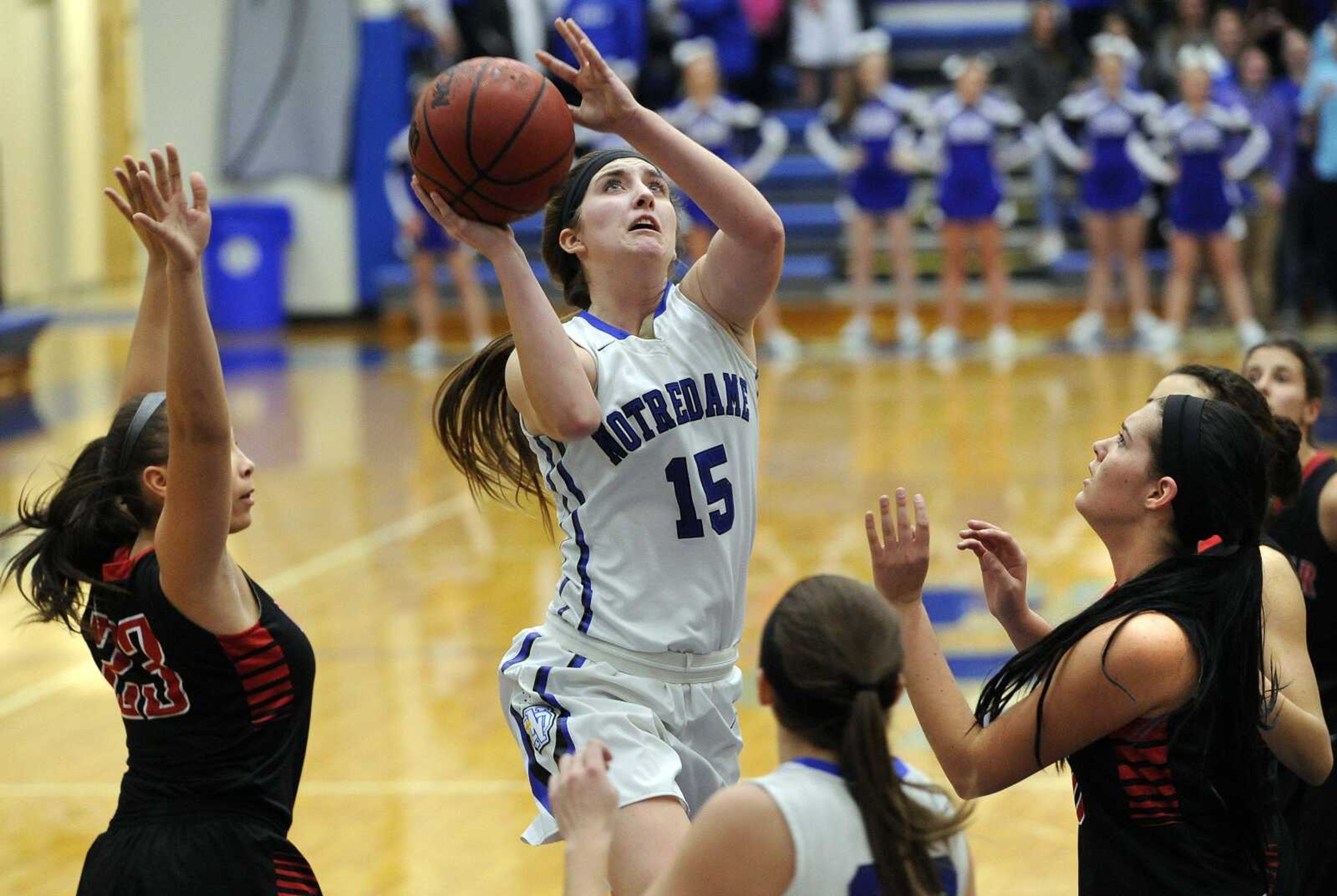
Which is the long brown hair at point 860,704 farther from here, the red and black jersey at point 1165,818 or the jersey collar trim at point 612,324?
the jersey collar trim at point 612,324

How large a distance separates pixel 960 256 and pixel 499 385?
11.5 metres

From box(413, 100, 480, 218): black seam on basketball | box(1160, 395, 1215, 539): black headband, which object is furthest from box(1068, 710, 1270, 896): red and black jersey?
box(413, 100, 480, 218): black seam on basketball

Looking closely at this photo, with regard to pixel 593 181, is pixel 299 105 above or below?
below

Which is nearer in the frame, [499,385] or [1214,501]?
[1214,501]

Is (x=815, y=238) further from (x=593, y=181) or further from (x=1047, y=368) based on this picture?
(x=593, y=181)

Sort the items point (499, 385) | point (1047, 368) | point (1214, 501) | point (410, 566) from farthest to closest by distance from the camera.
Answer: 1. point (1047, 368)
2. point (410, 566)
3. point (499, 385)
4. point (1214, 501)

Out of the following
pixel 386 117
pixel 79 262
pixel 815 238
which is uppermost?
pixel 386 117

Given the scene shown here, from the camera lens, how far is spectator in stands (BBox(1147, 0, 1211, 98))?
49.5 ft

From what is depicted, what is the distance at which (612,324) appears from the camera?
124 inches

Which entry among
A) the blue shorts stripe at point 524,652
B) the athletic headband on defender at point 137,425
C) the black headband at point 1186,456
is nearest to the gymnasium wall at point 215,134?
the blue shorts stripe at point 524,652

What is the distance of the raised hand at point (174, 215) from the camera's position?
99.7 inches

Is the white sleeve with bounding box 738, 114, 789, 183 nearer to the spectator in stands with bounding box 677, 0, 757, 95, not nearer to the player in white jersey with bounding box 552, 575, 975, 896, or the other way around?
the spectator in stands with bounding box 677, 0, 757, 95

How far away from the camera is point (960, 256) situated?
1431cm

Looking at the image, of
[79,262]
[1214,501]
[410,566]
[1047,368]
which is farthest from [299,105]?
[1214,501]
